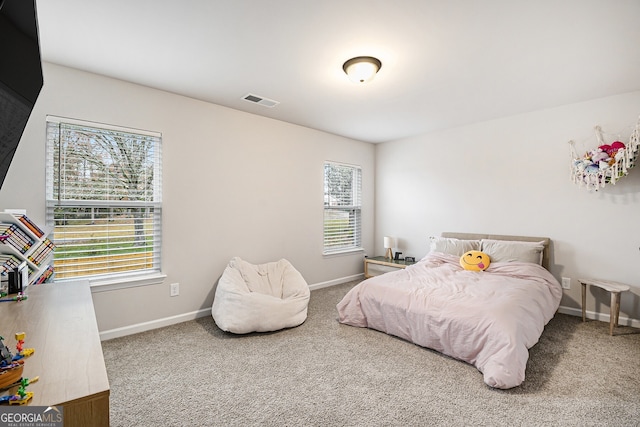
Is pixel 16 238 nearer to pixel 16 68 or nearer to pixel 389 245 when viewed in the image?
pixel 16 68

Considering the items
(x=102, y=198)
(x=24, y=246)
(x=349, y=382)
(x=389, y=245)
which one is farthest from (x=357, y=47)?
(x=389, y=245)

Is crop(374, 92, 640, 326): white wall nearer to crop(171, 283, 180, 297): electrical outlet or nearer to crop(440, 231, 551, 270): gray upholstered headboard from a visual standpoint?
crop(440, 231, 551, 270): gray upholstered headboard

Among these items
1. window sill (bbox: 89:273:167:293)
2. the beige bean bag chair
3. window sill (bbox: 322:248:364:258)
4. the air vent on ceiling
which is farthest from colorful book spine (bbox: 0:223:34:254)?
window sill (bbox: 322:248:364:258)

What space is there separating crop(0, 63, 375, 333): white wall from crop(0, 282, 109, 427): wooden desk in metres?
1.29

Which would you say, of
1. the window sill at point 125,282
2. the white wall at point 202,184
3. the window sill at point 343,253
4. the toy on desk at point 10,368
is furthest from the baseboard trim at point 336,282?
the toy on desk at point 10,368

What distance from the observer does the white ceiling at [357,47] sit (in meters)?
1.94

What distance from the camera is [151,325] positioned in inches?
124

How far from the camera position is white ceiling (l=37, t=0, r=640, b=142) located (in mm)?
1943

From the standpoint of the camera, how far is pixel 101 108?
2869 mm

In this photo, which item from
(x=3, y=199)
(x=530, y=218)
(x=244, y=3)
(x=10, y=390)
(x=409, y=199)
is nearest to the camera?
(x=10, y=390)

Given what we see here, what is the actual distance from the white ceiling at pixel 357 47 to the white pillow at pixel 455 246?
1714 mm

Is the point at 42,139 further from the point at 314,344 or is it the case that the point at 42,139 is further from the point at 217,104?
the point at 314,344

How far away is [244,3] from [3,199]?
2442mm

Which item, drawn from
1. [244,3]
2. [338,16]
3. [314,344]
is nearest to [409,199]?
[314,344]
